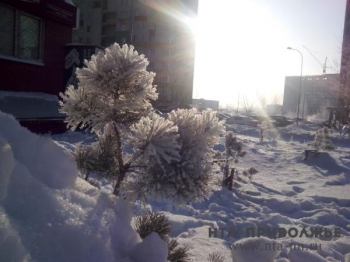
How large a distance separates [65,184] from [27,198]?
10.9 inches

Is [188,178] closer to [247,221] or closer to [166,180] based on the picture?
[166,180]

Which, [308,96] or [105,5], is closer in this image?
[105,5]

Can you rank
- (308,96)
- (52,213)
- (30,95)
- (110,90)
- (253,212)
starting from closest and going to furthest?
(52,213) < (110,90) < (253,212) < (30,95) < (308,96)

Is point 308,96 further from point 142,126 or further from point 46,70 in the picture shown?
point 142,126

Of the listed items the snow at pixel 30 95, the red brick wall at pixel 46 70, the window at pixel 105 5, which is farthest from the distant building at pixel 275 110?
the snow at pixel 30 95

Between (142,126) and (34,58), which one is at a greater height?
(34,58)

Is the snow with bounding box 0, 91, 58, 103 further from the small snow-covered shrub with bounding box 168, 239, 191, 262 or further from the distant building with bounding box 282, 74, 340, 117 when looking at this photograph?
the distant building with bounding box 282, 74, 340, 117

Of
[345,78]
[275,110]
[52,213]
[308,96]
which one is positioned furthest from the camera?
[275,110]

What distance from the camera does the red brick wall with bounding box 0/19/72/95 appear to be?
411 inches

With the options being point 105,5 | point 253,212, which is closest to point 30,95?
point 253,212

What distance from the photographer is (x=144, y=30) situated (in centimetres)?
4156

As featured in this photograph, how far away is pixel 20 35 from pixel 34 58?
1055 mm

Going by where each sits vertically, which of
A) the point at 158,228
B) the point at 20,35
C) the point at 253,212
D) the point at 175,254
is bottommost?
the point at 253,212

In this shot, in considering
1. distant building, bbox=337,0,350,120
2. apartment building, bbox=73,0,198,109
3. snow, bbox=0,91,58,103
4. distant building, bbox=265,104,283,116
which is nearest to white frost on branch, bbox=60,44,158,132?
snow, bbox=0,91,58,103
